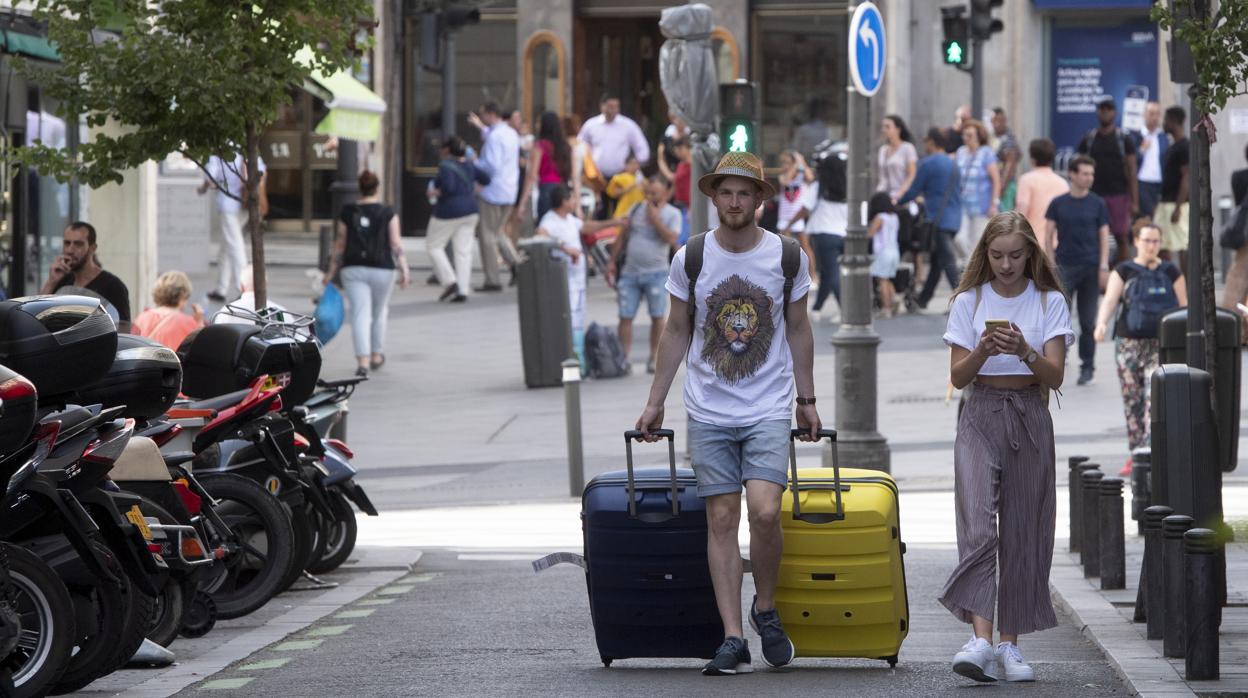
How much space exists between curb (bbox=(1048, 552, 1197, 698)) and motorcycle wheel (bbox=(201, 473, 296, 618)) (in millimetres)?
3257

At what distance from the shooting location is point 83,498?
7.83m

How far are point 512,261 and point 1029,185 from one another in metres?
7.53

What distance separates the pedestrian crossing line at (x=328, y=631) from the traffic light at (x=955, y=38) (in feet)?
53.5

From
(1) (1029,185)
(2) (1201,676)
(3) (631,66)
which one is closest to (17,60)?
(2) (1201,676)

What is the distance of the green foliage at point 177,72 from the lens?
1252cm

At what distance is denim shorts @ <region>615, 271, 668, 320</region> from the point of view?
20.4m

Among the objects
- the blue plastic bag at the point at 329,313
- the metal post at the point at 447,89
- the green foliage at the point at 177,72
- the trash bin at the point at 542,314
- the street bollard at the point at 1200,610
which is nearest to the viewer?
the street bollard at the point at 1200,610

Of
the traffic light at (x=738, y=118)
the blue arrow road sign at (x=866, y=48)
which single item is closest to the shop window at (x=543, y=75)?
the traffic light at (x=738, y=118)

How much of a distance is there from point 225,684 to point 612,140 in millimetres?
22290

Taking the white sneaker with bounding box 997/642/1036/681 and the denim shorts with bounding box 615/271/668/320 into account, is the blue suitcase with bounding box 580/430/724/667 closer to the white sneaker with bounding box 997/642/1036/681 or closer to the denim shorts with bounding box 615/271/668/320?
the white sneaker with bounding box 997/642/1036/681

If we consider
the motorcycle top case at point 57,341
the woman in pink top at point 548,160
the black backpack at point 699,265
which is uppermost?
the woman in pink top at point 548,160

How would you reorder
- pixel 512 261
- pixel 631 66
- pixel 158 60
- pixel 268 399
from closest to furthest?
pixel 268 399
pixel 158 60
pixel 512 261
pixel 631 66

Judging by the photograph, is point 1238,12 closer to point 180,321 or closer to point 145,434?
point 145,434

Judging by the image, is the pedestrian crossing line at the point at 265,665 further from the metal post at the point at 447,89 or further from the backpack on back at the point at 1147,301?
the metal post at the point at 447,89
